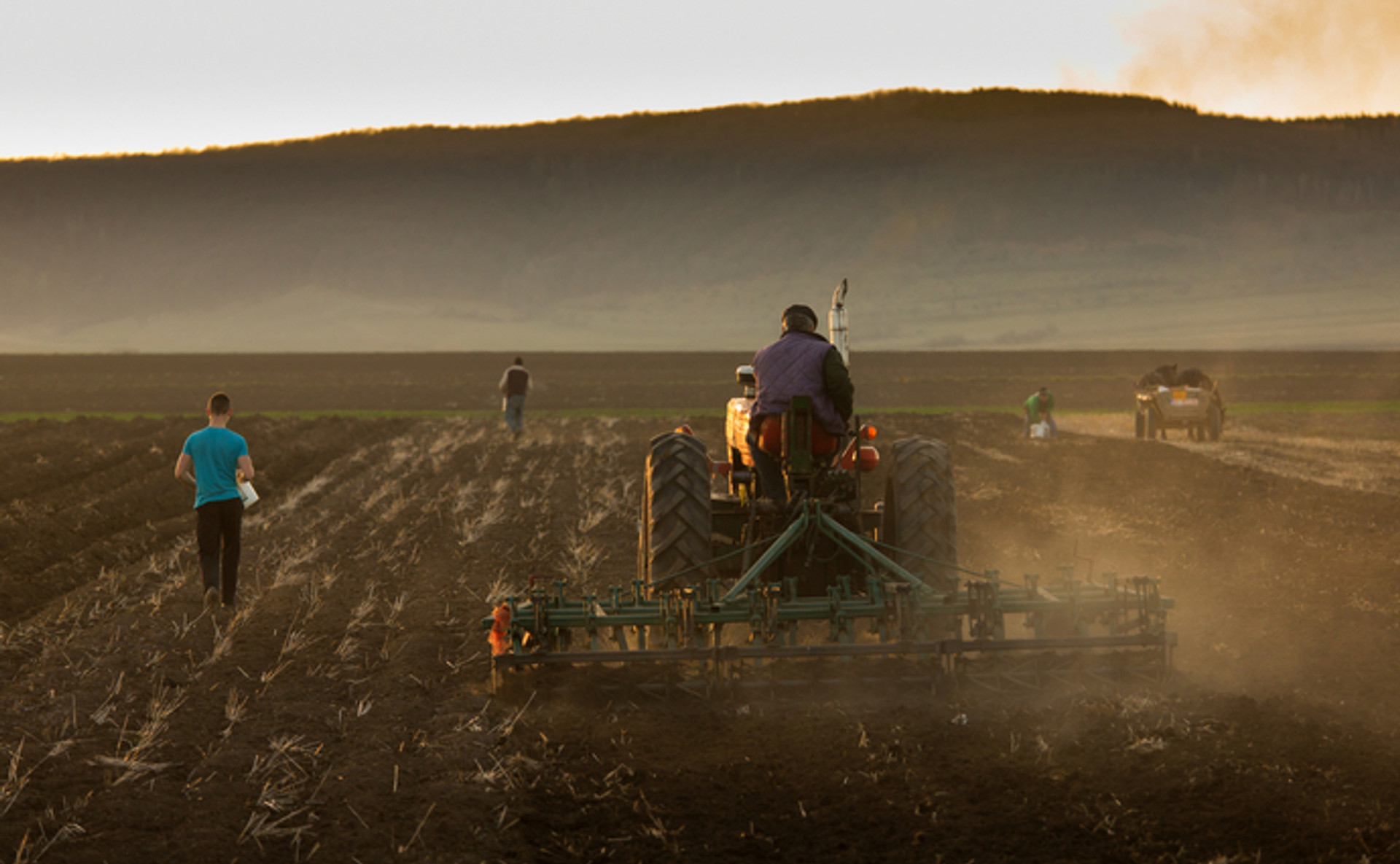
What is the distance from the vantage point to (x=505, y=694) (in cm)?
715

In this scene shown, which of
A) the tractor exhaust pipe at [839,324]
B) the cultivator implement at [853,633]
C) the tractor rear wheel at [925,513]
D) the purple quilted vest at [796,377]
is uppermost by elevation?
the tractor exhaust pipe at [839,324]

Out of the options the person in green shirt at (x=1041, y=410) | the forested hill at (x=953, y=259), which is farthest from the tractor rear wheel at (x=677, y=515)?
the forested hill at (x=953, y=259)

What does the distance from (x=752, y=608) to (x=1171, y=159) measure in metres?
196

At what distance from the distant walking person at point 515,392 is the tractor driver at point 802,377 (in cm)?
1874

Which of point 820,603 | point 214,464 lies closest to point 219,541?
point 214,464

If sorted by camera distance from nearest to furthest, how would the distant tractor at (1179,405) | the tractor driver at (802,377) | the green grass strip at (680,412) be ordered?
the tractor driver at (802,377), the distant tractor at (1179,405), the green grass strip at (680,412)

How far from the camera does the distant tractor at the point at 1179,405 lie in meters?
26.4

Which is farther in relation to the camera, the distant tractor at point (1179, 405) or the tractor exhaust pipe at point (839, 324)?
the distant tractor at point (1179, 405)

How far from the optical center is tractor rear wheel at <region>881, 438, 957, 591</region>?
8273mm

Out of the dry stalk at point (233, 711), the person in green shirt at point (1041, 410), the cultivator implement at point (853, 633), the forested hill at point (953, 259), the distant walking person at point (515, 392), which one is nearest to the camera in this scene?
the dry stalk at point (233, 711)

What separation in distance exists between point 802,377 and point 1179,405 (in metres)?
21.0

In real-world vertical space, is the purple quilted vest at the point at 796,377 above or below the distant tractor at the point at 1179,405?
above

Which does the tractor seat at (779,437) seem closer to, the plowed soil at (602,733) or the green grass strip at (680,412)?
the plowed soil at (602,733)

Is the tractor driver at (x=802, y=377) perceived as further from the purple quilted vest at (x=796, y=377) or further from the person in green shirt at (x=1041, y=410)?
the person in green shirt at (x=1041, y=410)
